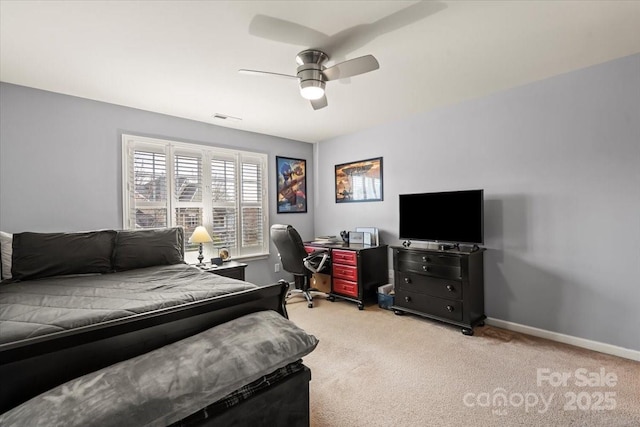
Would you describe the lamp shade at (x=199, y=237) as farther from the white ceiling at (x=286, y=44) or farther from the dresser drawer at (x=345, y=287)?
the dresser drawer at (x=345, y=287)

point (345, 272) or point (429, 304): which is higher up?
point (345, 272)

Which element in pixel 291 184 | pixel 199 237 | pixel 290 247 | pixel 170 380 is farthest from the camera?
pixel 291 184

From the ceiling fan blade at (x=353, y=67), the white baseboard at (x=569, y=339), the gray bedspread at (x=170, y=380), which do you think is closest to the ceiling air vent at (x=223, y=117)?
the ceiling fan blade at (x=353, y=67)

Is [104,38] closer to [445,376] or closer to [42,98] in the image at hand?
[42,98]

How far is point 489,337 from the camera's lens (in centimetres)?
300

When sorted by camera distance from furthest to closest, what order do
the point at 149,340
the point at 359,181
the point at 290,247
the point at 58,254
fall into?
the point at 359,181 → the point at 290,247 → the point at 58,254 → the point at 149,340

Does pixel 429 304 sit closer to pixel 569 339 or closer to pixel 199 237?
pixel 569 339

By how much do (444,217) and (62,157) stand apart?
4.03 m

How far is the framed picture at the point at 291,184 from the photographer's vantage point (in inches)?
191

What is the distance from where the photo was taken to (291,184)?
501 cm

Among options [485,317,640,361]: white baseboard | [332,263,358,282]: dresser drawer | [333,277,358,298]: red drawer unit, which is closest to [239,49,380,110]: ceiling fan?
[332,263,358,282]: dresser drawer

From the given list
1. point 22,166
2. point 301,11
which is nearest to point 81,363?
point 301,11

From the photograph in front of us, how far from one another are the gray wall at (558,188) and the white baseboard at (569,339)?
0.14ft

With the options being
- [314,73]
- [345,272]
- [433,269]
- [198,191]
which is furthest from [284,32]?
[345,272]
